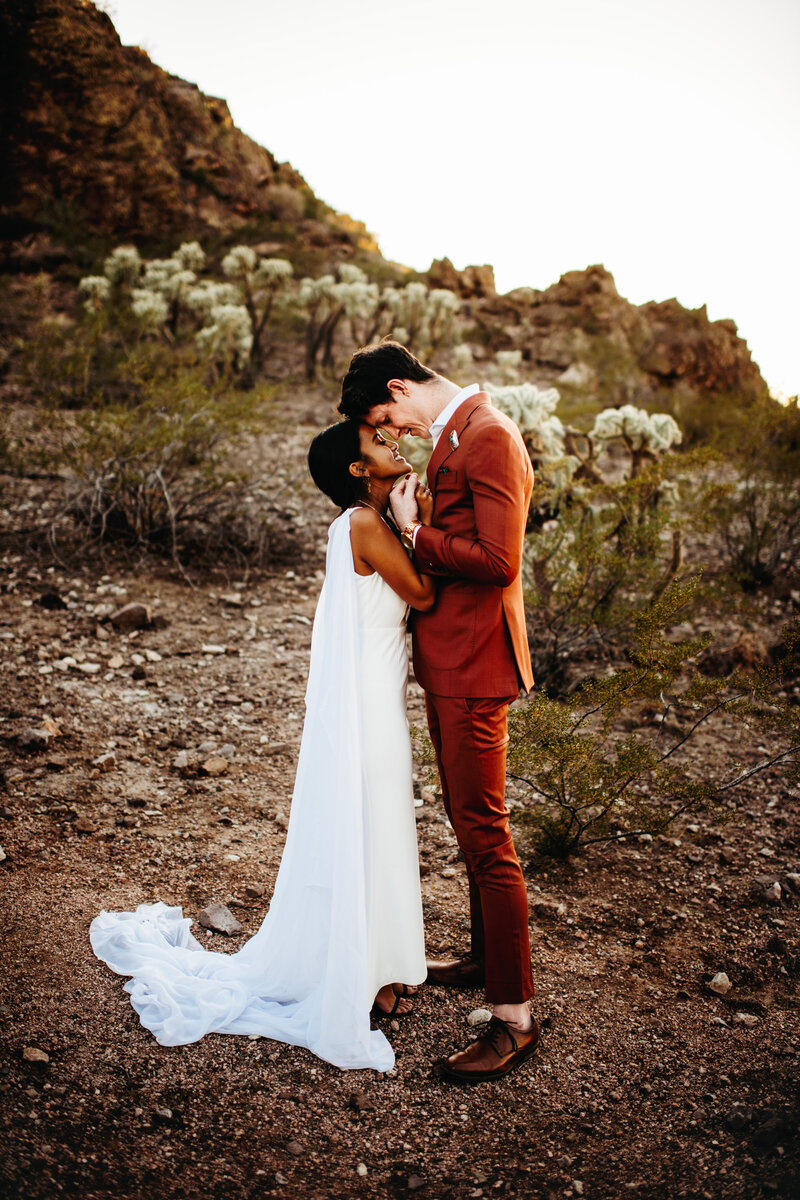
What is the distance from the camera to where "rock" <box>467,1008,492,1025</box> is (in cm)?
251

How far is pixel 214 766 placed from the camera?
406cm

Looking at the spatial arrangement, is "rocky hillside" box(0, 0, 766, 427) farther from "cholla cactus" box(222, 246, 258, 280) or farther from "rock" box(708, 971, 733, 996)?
"rock" box(708, 971, 733, 996)

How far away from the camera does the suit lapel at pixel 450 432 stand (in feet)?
7.48

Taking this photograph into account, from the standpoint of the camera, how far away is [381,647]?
2412mm

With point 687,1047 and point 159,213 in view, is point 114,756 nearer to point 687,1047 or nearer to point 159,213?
point 687,1047

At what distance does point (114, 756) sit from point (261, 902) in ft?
4.50

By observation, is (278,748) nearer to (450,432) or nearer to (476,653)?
(476,653)

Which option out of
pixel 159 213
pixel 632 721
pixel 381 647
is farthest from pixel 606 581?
pixel 159 213

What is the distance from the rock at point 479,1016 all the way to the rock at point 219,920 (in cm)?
93

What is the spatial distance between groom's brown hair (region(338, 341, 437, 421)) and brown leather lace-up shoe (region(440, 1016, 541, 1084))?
1.94 m

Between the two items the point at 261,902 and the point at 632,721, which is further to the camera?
the point at 632,721

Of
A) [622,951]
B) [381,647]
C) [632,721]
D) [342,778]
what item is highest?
[381,647]

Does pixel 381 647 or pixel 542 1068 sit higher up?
pixel 381 647

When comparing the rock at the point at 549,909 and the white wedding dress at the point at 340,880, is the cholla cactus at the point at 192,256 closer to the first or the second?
the white wedding dress at the point at 340,880
